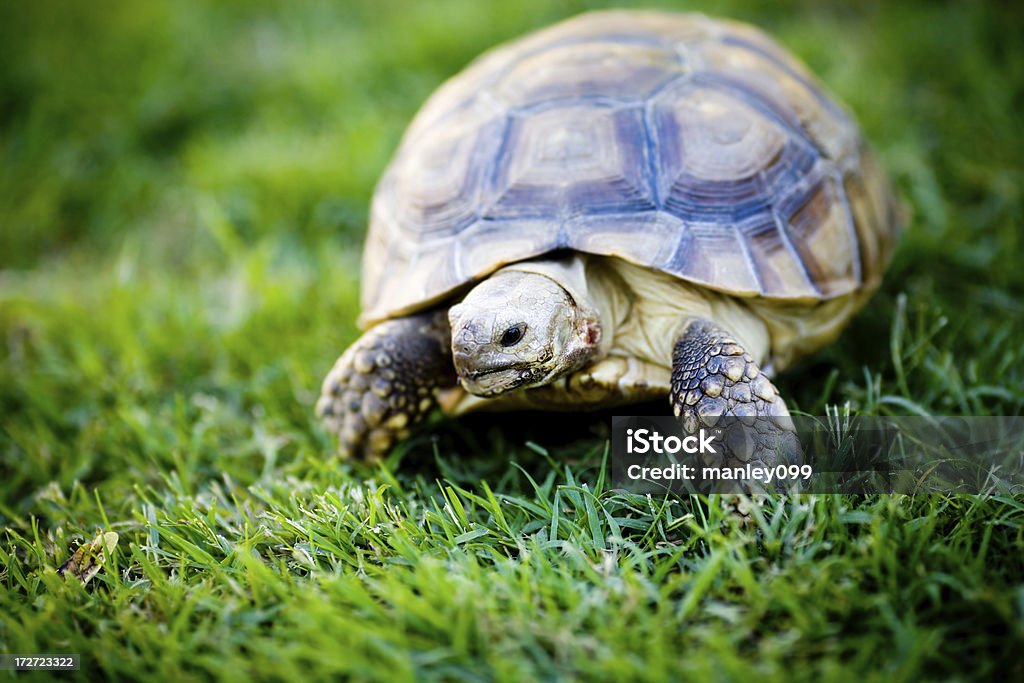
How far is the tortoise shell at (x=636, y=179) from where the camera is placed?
2.50m

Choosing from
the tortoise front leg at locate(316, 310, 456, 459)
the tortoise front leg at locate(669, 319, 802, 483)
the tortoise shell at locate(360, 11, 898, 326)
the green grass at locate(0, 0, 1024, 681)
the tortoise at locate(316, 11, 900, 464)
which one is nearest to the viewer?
the green grass at locate(0, 0, 1024, 681)

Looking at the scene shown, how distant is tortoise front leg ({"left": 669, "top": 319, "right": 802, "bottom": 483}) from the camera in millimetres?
2205

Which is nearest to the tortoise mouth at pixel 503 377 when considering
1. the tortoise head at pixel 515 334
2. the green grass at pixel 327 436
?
the tortoise head at pixel 515 334

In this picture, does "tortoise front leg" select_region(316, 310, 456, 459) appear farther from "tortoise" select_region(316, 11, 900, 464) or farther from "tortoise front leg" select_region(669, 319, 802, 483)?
"tortoise front leg" select_region(669, 319, 802, 483)

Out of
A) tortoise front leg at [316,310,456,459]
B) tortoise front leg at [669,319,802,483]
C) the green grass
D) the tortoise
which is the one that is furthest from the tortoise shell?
the green grass

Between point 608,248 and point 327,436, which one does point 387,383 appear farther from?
point 608,248

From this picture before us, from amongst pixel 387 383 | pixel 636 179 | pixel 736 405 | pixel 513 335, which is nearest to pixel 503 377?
pixel 513 335

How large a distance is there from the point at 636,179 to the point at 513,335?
0.74 metres

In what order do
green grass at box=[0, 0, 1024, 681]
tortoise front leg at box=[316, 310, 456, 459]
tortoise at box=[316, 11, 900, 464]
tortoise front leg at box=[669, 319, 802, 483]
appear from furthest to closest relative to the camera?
tortoise front leg at box=[316, 310, 456, 459] → tortoise at box=[316, 11, 900, 464] → tortoise front leg at box=[669, 319, 802, 483] → green grass at box=[0, 0, 1024, 681]

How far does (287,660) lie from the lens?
1.75 metres

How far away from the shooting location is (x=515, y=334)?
88.0 inches

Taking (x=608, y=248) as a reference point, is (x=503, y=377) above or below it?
below

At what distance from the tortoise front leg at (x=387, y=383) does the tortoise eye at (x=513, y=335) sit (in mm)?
486

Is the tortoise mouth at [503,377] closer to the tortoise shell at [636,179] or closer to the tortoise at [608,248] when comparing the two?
the tortoise at [608,248]
